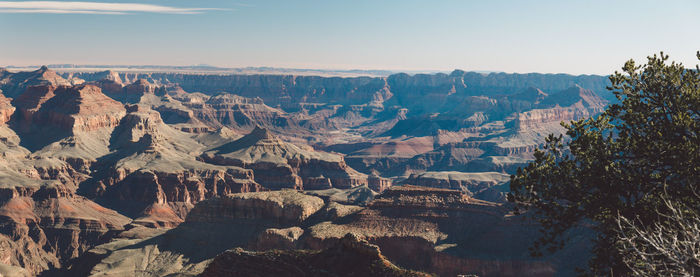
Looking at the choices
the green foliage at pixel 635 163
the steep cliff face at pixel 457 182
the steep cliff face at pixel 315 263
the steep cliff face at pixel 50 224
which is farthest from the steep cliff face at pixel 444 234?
the steep cliff face at pixel 457 182

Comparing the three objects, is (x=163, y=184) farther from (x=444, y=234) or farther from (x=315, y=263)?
(x=315, y=263)

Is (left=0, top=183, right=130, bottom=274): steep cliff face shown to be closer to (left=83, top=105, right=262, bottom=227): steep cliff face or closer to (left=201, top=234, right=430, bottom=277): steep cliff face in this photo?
(left=83, top=105, right=262, bottom=227): steep cliff face

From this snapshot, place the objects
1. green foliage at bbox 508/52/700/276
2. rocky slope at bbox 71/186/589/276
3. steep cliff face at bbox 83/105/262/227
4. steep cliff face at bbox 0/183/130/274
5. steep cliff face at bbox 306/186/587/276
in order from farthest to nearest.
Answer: steep cliff face at bbox 83/105/262/227, steep cliff face at bbox 0/183/130/274, rocky slope at bbox 71/186/589/276, steep cliff face at bbox 306/186/587/276, green foliage at bbox 508/52/700/276

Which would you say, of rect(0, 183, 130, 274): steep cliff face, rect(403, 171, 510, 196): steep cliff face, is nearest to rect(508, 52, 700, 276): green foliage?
rect(0, 183, 130, 274): steep cliff face

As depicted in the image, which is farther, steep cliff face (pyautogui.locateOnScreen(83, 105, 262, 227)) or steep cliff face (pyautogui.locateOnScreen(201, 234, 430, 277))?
steep cliff face (pyautogui.locateOnScreen(83, 105, 262, 227))

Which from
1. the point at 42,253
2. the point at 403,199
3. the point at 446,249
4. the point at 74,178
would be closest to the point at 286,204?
the point at 403,199

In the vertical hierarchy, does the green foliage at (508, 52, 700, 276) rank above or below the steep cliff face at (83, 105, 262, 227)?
above

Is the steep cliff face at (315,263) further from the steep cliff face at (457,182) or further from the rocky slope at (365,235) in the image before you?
the steep cliff face at (457,182)

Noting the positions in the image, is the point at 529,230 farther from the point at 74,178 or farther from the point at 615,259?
the point at 74,178
